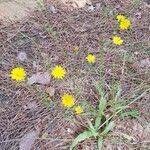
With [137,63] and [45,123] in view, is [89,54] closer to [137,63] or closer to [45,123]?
[137,63]

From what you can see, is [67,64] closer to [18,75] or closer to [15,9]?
[18,75]

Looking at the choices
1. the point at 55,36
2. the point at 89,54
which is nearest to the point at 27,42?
the point at 55,36

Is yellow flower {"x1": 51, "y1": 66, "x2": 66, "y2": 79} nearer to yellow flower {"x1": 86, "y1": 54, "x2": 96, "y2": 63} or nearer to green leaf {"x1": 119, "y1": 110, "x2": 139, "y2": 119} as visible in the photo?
yellow flower {"x1": 86, "y1": 54, "x2": 96, "y2": 63}

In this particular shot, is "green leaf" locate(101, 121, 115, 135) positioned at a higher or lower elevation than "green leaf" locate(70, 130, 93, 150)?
higher

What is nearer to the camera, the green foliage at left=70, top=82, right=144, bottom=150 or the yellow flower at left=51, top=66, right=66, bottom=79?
the green foliage at left=70, top=82, right=144, bottom=150

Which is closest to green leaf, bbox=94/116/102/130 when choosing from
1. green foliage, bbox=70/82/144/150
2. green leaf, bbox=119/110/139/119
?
green foliage, bbox=70/82/144/150
